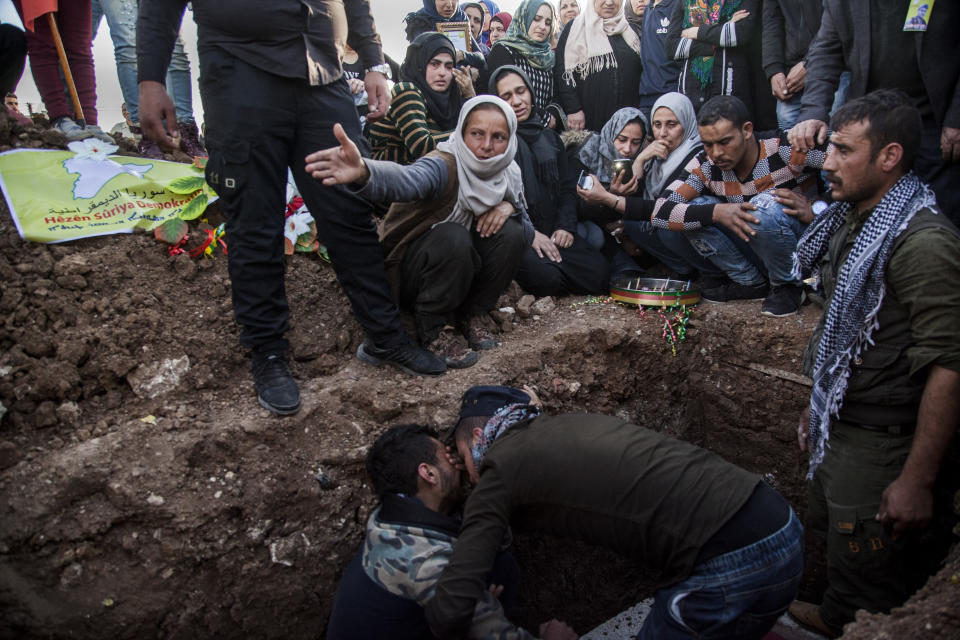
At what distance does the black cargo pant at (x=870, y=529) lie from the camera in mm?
2111

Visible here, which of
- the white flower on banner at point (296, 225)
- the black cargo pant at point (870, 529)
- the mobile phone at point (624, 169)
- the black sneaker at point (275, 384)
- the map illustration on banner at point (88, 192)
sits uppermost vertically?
the map illustration on banner at point (88, 192)

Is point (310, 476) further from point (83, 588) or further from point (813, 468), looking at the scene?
point (813, 468)

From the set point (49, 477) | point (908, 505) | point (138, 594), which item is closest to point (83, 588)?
point (138, 594)

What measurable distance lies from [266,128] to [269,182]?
8.4 inches

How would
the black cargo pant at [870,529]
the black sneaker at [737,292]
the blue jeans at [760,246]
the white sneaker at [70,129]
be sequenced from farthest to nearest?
the black sneaker at [737,292] < the white sneaker at [70,129] < the blue jeans at [760,246] < the black cargo pant at [870,529]

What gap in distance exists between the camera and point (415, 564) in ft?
6.55

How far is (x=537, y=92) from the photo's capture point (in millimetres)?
4609

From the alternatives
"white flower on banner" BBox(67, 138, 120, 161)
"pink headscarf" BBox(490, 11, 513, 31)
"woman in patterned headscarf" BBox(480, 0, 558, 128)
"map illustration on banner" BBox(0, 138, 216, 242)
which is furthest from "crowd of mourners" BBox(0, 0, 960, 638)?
"pink headscarf" BBox(490, 11, 513, 31)

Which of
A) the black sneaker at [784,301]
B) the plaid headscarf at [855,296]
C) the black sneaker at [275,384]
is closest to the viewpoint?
the plaid headscarf at [855,296]

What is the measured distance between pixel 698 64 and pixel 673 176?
88 centimetres

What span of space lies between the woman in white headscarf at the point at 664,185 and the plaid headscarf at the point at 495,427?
1997 millimetres

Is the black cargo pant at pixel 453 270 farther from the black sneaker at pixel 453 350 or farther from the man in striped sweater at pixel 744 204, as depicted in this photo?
the man in striped sweater at pixel 744 204

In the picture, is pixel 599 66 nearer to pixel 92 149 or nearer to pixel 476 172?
pixel 476 172

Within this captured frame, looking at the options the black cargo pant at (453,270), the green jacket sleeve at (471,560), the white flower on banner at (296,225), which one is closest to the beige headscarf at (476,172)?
the black cargo pant at (453,270)
